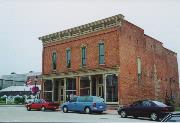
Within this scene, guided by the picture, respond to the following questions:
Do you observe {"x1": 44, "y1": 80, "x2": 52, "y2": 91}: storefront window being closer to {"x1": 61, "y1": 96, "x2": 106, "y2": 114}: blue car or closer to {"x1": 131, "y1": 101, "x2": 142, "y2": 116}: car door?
{"x1": 61, "y1": 96, "x2": 106, "y2": 114}: blue car

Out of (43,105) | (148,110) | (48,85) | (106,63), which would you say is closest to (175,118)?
(148,110)

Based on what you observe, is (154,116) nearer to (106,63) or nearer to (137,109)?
(137,109)

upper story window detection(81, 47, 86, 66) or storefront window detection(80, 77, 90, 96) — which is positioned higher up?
upper story window detection(81, 47, 86, 66)

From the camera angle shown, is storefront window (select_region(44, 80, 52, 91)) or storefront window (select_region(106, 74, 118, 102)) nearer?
storefront window (select_region(106, 74, 118, 102))

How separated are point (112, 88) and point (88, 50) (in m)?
5.41

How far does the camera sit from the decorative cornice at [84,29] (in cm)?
2936

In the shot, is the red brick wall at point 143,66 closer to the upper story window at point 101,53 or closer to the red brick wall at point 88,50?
the red brick wall at point 88,50

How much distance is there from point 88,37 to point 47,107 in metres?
8.72

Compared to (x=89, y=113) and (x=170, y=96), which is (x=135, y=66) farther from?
(x=170, y=96)

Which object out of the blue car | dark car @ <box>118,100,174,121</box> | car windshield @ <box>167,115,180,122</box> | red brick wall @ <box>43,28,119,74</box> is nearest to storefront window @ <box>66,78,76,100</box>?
red brick wall @ <box>43,28,119,74</box>

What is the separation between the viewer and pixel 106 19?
2981 cm

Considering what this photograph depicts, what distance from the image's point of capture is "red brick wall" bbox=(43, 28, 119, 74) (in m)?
29.5

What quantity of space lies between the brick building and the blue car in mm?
3510

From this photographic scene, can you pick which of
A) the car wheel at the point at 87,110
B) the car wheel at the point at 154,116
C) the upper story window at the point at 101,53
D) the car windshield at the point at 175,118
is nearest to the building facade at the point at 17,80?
the upper story window at the point at 101,53
